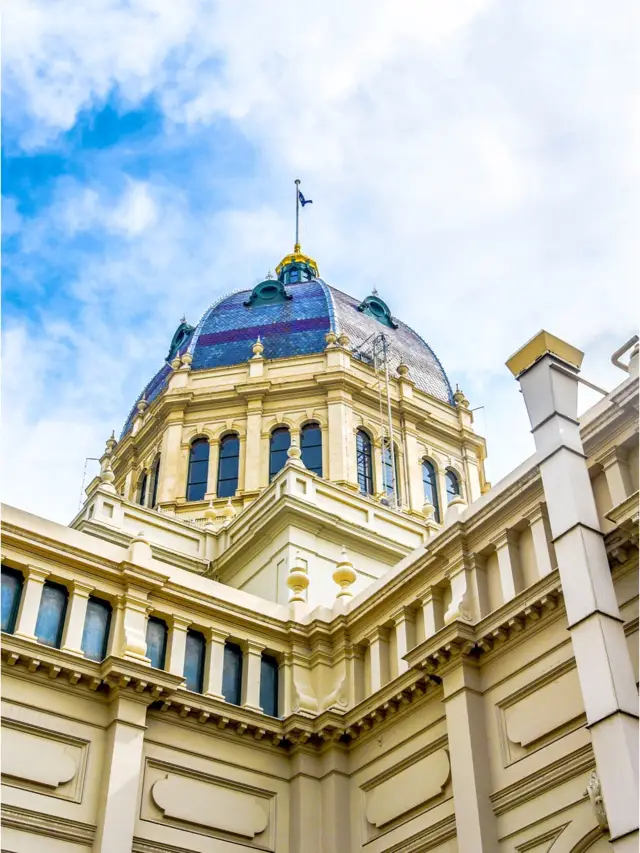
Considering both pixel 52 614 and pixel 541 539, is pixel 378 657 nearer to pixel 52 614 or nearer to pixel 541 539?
pixel 541 539

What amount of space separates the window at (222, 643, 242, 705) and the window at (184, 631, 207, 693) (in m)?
0.49

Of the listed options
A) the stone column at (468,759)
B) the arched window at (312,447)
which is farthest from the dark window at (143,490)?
the stone column at (468,759)

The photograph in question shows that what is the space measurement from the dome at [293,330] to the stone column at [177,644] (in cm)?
2234

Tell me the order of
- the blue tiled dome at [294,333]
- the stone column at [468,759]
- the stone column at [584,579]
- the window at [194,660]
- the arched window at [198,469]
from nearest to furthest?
1. the stone column at [584,579]
2. the stone column at [468,759]
3. the window at [194,660]
4. the arched window at [198,469]
5. the blue tiled dome at [294,333]

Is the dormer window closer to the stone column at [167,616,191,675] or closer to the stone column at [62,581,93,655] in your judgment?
the stone column at [167,616,191,675]

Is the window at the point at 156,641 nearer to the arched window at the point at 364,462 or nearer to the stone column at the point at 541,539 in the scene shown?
the stone column at the point at 541,539

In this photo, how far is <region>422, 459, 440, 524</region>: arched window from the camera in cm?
4038

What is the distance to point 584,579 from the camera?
16219 millimetres

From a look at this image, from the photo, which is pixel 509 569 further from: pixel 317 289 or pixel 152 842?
pixel 317 289

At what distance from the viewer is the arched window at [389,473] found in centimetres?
3912

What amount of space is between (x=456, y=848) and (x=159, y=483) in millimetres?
23375

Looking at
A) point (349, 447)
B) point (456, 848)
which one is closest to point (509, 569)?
point (456, 848)

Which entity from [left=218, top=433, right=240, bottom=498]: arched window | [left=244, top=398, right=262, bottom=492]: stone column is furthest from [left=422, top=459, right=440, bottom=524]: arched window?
[left=218, top=433, right=240, bottom=498]: arched window

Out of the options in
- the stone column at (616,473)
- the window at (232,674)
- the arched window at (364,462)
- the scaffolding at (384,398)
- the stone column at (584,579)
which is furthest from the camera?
the scaffolding at (384,398)
